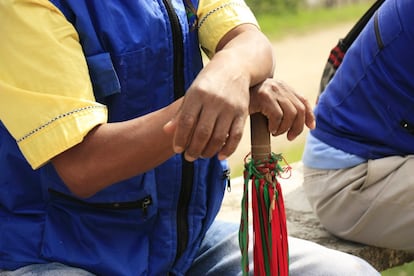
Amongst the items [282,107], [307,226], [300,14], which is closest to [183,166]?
[282,107]

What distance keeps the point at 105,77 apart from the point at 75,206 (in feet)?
1.21

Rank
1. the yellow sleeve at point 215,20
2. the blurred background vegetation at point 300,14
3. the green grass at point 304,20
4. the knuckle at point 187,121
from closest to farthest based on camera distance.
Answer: the knuckle at point 187,121
the yellow sleeve at point 215,20
the green grass at point 304,20
the blurred background vegetation at point 300,14

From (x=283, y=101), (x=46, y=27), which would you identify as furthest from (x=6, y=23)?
(x=283, y=101)

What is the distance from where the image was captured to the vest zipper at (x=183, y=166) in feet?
7.39

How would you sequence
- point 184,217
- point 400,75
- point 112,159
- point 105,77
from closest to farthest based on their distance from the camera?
1. point 112,159
2. point 105,77
3. point 184,217
4. point 400,75

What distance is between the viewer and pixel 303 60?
30.9ft

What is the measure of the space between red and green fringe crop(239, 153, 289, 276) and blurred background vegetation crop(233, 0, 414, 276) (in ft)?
27.4

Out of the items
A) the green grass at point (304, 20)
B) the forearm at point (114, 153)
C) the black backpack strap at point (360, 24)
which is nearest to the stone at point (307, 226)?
the black backpack strap at point (360, 24)

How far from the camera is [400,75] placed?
120 inches

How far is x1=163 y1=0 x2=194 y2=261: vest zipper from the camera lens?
2.25m

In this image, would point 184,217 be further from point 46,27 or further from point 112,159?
point 46,27

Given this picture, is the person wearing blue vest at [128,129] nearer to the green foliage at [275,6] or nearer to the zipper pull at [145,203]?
the zipper pull at [145,203]

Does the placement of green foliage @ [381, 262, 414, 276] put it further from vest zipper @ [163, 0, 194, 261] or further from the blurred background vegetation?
the blurred background vegetation

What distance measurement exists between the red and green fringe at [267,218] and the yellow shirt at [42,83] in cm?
41
